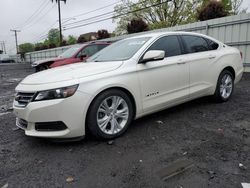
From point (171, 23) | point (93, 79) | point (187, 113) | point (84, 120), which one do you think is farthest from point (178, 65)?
point (171, 23)

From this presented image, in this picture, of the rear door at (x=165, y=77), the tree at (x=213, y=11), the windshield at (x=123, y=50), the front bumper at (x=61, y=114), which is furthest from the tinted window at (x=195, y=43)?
the tree at (x=213, y=11)

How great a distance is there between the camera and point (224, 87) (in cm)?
485

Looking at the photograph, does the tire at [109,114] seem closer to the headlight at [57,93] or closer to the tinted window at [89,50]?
the headlight at [57,93]

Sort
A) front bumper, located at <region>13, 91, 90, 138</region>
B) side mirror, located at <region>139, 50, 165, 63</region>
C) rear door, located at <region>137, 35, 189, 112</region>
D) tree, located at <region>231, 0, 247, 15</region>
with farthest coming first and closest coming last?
tree, located at <region>231, 0, 247, 15</region>
rear door, located at <region>137, 35, 189, 112</region>
side mirror, located at <region>139, 50, 165, 63</region>
front bumper, located at <region>13, 91, 90, 138</region>

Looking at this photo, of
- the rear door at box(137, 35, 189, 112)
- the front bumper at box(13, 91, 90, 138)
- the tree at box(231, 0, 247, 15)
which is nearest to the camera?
the front bumper at box(13, 91, 90, 138)

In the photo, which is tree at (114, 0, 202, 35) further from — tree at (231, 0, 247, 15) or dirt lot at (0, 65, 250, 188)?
dirt lot at (0, 65, 250, 188)

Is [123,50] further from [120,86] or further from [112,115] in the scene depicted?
[112,115]

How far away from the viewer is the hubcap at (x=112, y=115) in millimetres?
3145

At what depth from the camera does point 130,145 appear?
306 centimetres

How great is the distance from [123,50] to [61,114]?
1.74m

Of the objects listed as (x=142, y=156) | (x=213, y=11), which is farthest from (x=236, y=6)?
(x=142, y=156)

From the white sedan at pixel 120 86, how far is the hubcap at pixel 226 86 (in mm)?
46

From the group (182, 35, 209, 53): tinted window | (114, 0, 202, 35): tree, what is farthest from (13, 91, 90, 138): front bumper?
(114, 0, 202, 35): tree

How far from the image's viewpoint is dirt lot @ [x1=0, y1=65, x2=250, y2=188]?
2.29 meters
